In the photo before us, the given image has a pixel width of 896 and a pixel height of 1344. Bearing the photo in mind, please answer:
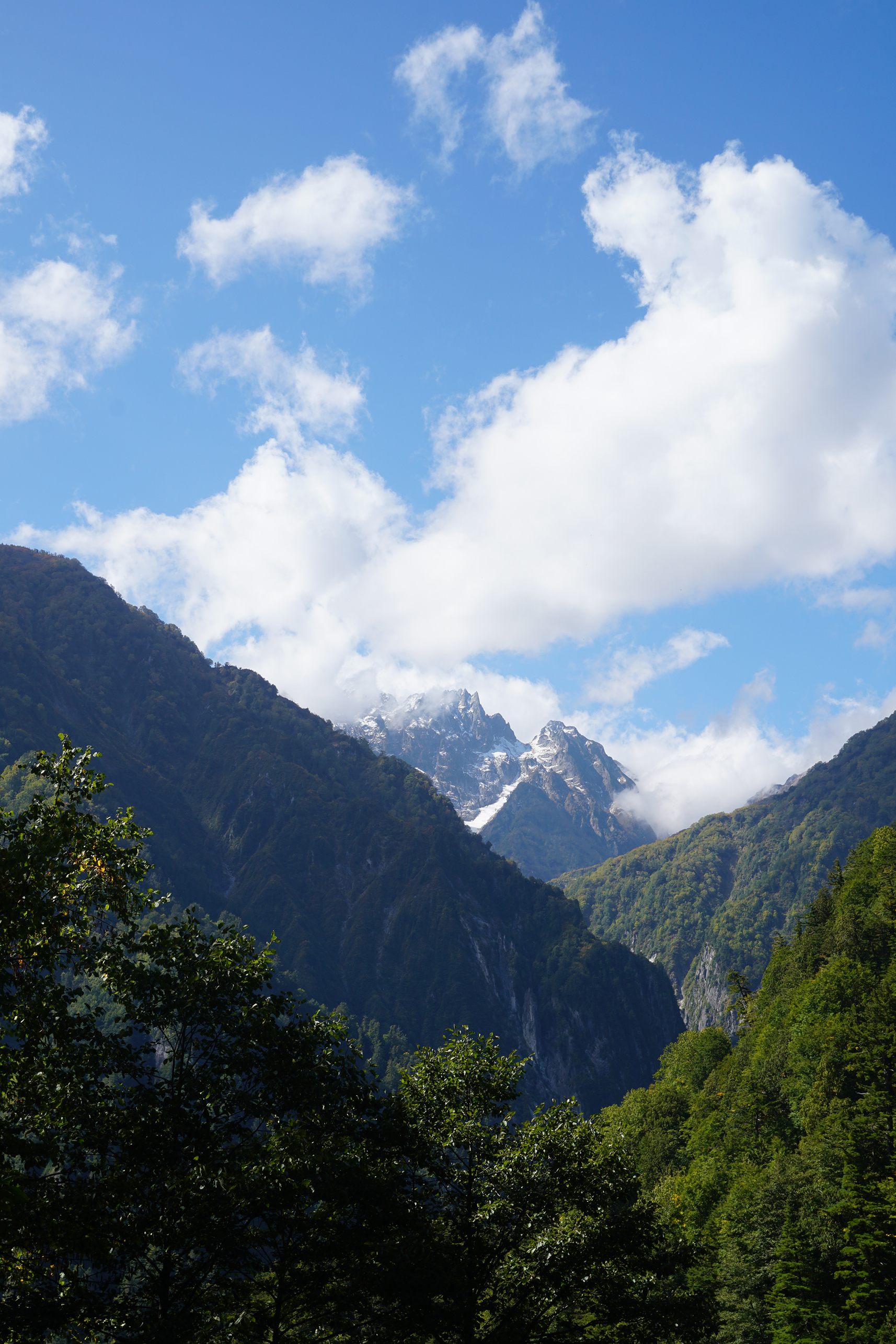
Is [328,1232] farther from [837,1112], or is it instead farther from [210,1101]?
[837,1112]

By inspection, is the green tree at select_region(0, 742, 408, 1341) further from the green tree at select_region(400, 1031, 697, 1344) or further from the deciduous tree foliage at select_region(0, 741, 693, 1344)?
the green tree at select_region(400, 1031, 697, 1344)

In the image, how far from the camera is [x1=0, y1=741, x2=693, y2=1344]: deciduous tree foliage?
1930 centimetres

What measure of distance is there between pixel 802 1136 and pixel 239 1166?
234 feet

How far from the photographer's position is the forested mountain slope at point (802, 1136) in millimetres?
49969

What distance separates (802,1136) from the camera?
245 ft

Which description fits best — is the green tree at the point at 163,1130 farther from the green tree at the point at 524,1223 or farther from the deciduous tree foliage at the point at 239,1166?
the green tree at the point at 524,1223

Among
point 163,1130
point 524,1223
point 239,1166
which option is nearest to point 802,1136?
point 524,1223

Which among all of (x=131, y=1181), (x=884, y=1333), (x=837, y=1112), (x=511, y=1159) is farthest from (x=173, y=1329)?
(x=837, y=1112)

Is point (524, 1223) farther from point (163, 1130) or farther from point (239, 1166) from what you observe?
point (163, 1130)

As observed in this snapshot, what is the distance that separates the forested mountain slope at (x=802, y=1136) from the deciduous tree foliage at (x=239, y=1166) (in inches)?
317

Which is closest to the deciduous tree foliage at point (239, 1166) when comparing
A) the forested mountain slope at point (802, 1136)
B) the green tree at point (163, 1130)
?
the green tree at point (163, 1130)

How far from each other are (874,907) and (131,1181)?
99.0m

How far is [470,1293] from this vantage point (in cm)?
2448

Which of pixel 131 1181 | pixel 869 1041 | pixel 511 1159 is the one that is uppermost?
pixel 131 1181
